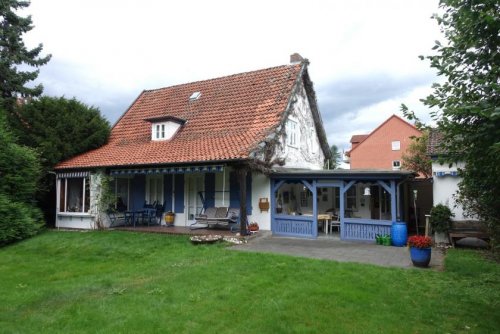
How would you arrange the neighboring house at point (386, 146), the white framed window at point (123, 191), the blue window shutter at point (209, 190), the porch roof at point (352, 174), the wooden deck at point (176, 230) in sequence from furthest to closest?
the neighboring house at point (386, 146) < the white framed window at point (123, 191) < the blue window shutter at point (209, 190) < the wooden deck at point (176, 230) < the porch roof at point (352, 174)

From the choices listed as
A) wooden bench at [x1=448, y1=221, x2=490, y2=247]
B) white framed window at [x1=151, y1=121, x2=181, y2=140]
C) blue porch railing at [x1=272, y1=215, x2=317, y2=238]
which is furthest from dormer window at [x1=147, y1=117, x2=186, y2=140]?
wooden bench at [x1=448, y1=221, x2=490, y2=247]

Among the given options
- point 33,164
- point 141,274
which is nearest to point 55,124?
point 33,164

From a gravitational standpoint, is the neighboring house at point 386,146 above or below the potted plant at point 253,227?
above

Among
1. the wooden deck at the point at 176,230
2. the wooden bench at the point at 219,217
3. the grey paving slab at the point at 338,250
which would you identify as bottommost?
the grey paving slab at the point at 338,250

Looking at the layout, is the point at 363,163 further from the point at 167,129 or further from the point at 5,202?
the point at 5,202

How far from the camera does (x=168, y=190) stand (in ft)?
51.5

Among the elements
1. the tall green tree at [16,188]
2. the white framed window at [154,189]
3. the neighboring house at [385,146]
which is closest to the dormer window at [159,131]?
the white framed window at [154,189]

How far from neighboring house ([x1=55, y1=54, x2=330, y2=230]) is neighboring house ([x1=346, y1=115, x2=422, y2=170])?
2624 cm

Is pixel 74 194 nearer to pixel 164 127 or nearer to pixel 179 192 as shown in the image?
pixel 164 127

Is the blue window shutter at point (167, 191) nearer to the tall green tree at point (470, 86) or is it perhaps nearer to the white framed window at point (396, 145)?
the tall green tree at point (470, 86)

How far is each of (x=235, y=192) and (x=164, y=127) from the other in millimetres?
5165

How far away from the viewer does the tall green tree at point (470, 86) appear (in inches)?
163

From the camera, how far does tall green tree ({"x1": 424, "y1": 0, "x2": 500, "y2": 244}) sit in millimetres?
4133

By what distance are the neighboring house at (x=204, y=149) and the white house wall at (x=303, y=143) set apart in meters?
0.05
